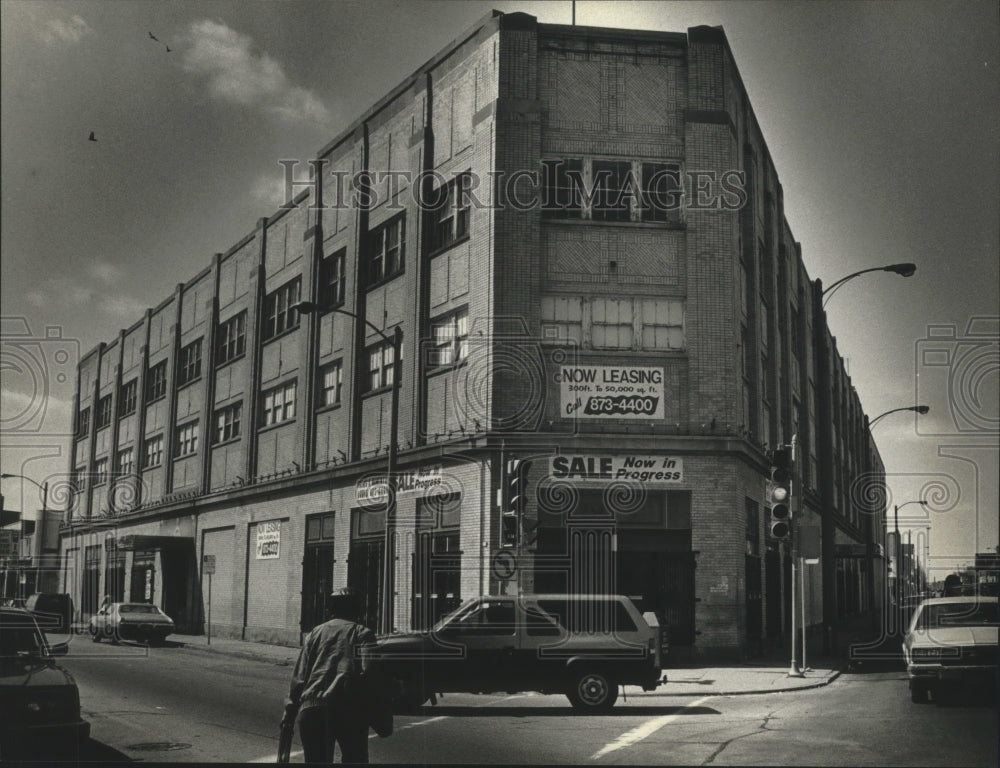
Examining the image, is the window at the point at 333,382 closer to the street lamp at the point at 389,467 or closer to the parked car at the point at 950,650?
the street lamp at the point at 389,467

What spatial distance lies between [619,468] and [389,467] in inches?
128

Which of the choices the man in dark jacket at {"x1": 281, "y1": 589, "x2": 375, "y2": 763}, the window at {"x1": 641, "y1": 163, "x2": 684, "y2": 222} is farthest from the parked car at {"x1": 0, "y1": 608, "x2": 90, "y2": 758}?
the window at {"x1": 641, "y1": 163, "x2": 684, "y2": 222}

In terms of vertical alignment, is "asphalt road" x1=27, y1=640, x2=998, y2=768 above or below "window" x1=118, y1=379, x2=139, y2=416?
below

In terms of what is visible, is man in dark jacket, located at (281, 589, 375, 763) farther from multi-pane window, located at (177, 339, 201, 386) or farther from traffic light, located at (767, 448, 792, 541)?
traffic light, located at (767, 448, 792, 541)

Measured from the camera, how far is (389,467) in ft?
38.0

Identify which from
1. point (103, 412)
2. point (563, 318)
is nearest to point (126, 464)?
point (103, 412)

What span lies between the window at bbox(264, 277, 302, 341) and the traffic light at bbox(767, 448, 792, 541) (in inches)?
388

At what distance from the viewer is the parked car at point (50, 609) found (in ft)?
30.2

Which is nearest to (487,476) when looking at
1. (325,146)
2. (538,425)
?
(538,425)

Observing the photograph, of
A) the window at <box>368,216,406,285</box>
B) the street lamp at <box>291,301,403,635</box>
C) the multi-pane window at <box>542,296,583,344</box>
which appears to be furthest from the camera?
the multi-pane window at <box>542,296,583,344</box>

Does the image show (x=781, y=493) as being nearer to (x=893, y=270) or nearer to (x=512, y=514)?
(x=893, y=270)

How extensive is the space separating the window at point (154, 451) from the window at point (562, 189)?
19.6 feet

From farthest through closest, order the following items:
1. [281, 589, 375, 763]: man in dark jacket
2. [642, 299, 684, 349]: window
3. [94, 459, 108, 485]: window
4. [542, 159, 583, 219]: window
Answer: [642, 299, 684, 349]: window < [542, 159, 583, 219]: window < [94, 459, 108, 485]: window < [281, 589, 375, 763]: man in dark jacket

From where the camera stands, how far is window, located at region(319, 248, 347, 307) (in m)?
12.1
